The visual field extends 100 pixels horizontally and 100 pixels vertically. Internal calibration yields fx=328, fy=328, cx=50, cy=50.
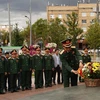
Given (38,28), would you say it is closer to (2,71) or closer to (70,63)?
(2,71)

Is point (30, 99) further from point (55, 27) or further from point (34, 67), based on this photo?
point (55, 27)

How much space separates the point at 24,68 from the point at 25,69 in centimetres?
5

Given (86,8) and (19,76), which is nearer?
(19,76)

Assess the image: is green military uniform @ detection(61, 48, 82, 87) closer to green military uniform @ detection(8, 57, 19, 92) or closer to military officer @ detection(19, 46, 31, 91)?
green military uniform @ detection(8, 57, 19, 92)

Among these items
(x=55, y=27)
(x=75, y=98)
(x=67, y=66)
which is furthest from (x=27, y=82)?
(x=55, y=27)

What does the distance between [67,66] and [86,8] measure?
82088mm

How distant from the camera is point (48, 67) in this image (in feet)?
40.1

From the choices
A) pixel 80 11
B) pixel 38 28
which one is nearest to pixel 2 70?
pixel 38 28

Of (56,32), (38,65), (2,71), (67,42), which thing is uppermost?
(56,32)

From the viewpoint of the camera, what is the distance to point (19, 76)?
11883mm

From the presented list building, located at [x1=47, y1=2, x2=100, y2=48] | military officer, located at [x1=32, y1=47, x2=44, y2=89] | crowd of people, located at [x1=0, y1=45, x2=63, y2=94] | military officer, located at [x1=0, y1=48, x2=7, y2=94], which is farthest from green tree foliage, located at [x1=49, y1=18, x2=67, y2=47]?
building, located at [x1=47, y1=2, x2=100, y2=48]

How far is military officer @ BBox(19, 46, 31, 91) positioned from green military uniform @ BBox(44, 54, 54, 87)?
783mm

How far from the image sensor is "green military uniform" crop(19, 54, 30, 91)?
38.0 ft

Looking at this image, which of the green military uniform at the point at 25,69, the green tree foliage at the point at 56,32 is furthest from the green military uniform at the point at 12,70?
the green tree foliage at the point at 56,32
